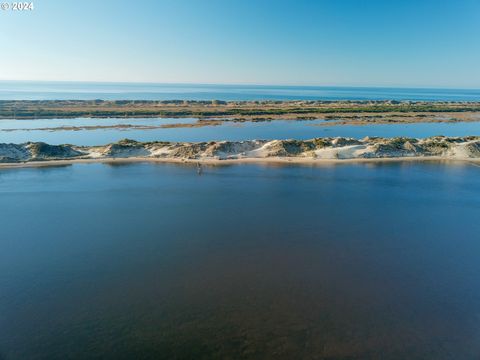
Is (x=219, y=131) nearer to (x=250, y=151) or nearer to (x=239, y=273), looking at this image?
(x=250, y=151)

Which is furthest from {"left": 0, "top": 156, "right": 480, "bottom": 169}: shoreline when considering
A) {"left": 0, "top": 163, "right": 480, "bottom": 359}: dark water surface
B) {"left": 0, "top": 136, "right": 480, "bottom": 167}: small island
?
{"left": 0, "top": 163, "right": 480, "bottom": 359}: dark water surface

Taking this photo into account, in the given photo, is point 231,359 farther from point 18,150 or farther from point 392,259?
point 18,150

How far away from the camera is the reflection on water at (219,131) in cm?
4878

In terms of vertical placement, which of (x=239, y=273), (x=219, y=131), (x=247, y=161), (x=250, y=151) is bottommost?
(x=239, y=273)

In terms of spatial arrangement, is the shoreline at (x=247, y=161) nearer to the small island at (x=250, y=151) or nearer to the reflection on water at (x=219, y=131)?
the small island at (x=250, y=151)

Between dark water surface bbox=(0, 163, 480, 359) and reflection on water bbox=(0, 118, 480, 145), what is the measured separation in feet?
75.9

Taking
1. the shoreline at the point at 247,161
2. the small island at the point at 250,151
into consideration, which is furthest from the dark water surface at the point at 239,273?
the small island at the point at 250,151

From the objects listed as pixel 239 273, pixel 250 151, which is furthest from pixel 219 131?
pixel 239 273

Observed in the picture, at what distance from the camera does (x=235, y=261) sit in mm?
15844

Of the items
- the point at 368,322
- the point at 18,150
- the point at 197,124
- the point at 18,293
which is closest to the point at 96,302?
the point at 18,293

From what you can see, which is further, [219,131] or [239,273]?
[219,131]

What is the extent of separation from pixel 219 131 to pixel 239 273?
142 feet

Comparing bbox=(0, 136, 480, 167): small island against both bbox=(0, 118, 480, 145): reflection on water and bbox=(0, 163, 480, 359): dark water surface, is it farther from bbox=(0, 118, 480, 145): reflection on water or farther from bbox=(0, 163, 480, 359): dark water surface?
bbox=(0, 163, 480, 359): dark water surface

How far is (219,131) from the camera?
185 ft
